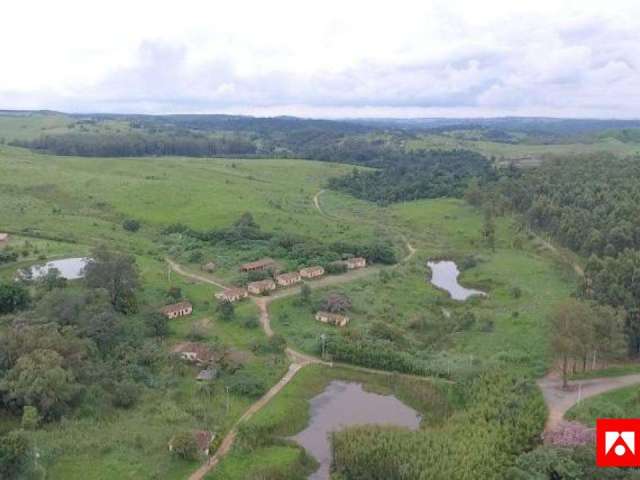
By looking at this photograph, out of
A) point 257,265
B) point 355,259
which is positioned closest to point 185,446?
point 257,265

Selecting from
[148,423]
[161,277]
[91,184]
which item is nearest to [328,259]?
[161,277]

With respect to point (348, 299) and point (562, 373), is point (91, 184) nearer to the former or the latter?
point (348, 299)

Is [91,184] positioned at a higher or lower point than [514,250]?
higher

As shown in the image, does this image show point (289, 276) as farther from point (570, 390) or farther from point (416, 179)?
point (416, 179)

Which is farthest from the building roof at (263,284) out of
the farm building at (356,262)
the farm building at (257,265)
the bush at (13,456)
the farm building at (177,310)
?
the bush at (13,456)

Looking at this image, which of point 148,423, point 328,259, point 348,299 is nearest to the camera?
point 148,423

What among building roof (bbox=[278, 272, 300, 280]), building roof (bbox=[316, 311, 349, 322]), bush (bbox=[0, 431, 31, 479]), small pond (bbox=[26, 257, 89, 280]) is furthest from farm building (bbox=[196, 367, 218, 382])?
building roof (bbox=[278, 272, 300, 280])

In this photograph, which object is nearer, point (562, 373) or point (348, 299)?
point (562, 373)
